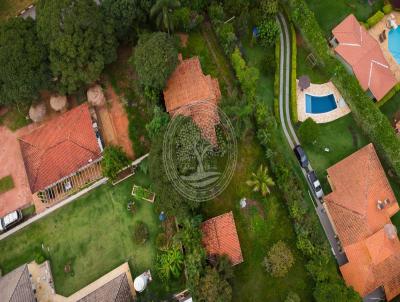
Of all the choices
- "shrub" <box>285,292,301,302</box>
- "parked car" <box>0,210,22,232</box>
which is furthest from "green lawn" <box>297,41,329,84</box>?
"parked car" <box>0,210,22,232</box>

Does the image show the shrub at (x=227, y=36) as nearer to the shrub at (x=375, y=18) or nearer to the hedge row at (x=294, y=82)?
the hedge row at (x=294, y=82)

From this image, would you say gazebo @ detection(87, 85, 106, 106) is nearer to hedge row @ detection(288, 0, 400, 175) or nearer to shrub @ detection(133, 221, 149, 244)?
shrub @ detection(133, 221, 149, 244)

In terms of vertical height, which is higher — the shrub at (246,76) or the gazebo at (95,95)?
the gazebo at (95,95)

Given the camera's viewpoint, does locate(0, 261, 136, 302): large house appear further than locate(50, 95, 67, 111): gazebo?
No

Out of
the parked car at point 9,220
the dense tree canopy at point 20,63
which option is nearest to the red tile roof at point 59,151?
the parked car at point 9,220

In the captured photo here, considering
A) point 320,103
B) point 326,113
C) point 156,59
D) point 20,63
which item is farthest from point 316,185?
point 20,63

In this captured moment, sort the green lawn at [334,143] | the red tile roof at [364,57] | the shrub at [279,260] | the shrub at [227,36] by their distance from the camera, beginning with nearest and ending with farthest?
the shrub at [279,260] < the green lawn at [334,143] < the shrub at [227,36] < the red tile roof at [364,57]

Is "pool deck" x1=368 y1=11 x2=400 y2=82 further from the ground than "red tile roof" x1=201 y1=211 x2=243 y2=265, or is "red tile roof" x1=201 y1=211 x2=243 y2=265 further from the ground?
"pool deck" x1=368 y1=11 x2=400 y2=82
